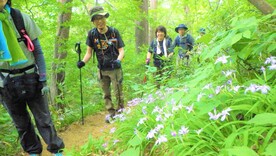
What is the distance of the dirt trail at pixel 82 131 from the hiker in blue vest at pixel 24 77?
0.99m

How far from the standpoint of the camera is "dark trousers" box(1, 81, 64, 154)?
10.7ft

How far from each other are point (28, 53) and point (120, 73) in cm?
241

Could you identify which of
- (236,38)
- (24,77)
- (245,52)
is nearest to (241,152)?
(236,38)

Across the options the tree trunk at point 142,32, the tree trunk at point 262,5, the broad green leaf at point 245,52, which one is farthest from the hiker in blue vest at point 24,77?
the tree trunk at point 142,32

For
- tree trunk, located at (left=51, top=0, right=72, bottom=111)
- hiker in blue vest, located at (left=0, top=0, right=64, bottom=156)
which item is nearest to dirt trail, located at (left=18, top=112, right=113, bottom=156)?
tree trunk, located at (left=51, top=0, right=72, bottom=111)

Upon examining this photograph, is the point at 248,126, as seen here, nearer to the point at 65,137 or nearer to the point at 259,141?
the point at 259,141

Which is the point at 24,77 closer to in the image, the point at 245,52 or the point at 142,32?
the point at 245,52

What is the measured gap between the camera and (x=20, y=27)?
309 centimetres

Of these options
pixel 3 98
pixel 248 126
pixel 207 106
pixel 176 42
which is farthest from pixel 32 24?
pixel 176 42

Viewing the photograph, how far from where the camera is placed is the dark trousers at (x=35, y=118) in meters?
3.26

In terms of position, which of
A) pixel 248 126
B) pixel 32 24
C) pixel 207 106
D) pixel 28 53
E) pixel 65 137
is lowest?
pixel 65 137

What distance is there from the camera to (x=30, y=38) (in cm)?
318

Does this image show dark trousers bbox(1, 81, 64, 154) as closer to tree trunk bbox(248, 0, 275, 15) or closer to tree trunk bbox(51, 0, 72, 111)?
tree trunk bbox(51, 0, 72, 111)

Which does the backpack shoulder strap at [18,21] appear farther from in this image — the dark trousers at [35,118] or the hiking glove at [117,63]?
the hiking glove at [117,63]
